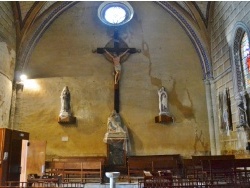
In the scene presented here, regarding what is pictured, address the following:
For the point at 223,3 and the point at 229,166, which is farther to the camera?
the point at 223,3

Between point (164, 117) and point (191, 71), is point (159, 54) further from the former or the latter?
point (164, 117)

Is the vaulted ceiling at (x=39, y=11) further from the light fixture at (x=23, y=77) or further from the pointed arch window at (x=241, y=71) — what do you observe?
the pointed arch window at (x=241, y=71)

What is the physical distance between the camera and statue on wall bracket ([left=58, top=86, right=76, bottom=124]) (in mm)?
11945

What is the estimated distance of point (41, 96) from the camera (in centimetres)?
1248

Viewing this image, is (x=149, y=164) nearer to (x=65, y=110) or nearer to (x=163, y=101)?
(x=163, y=101)

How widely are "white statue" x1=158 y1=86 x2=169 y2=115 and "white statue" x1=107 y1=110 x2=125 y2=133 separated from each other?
1908 mm

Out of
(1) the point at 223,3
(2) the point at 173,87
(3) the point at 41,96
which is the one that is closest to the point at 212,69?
(2) the point at 173,87

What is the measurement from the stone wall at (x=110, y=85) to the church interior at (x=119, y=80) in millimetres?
46

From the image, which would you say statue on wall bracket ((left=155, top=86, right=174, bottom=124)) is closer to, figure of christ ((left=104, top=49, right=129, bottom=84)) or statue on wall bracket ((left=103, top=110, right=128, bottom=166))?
statue on wall bracket ((left=103, top=110, right=128, bottom=166))

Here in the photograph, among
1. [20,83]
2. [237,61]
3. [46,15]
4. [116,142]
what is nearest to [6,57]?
[20,83]

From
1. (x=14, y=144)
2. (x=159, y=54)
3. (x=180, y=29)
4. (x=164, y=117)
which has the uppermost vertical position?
(x=180, y=29)

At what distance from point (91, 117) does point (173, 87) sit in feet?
13.4

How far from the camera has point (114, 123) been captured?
39.0 feet

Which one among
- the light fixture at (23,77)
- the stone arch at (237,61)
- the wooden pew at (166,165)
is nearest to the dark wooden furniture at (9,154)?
the wooden pew at (166,165)
